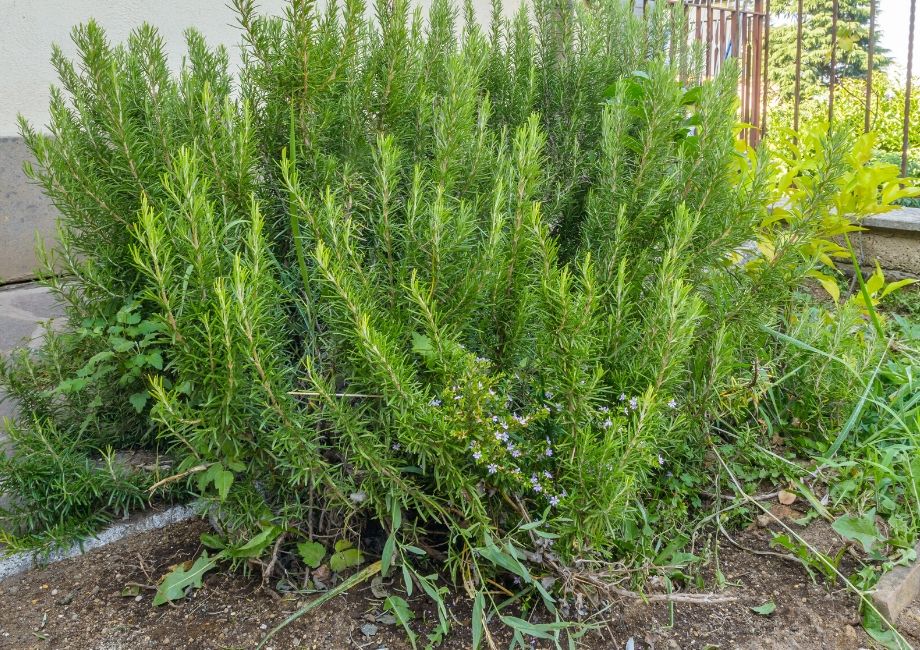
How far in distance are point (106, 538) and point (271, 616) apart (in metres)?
0.72

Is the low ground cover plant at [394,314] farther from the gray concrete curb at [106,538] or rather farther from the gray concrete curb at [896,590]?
the gray concrete curb at [896,590]

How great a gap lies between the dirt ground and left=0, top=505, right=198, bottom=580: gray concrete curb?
3cm

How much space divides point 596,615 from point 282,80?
1729 mm

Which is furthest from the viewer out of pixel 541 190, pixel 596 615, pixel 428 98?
pixel 541 190

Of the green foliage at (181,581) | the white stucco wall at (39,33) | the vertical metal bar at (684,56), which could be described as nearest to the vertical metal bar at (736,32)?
the vertical metal bar at (684,56)

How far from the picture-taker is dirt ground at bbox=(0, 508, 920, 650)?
1926 millimetres

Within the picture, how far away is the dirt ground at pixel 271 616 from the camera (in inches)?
75.8

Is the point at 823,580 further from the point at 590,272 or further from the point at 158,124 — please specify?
the point at 158,124

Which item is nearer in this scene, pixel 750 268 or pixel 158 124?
pixel 158 124

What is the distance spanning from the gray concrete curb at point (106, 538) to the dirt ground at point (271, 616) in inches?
1.2

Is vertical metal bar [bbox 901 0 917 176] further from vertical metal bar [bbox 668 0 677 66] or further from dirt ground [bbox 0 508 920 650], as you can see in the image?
dirt ground [bbox 0 508 920 650]

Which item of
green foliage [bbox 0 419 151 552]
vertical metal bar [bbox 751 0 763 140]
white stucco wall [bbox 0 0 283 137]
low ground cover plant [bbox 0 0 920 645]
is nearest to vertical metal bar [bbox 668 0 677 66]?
low ground cover plant [bbox 0 0 920 645]

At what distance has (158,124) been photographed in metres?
2.23

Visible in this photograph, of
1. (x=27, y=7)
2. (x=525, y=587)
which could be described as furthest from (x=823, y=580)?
(x=27, y=7)
